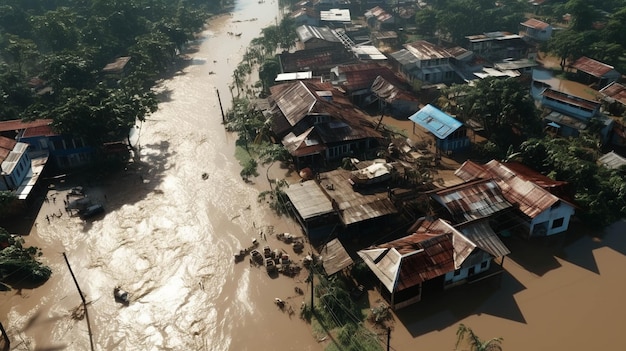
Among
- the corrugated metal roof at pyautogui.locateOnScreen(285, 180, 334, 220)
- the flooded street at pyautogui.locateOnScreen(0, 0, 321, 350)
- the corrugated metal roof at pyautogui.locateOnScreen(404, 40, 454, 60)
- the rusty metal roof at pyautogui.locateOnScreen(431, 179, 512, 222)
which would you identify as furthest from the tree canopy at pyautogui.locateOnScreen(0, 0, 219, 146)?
the corrugated metal roof at pyautogui.locateOnScreen(404, 40, 454, 60)

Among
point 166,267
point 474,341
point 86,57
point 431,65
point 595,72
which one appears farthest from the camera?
point 86,57

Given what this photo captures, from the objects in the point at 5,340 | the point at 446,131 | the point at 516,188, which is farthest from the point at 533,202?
the point at 5,340

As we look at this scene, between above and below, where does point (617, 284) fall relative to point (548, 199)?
below

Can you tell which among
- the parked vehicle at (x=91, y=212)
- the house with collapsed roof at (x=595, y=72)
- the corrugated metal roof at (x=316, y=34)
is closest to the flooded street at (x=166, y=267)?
the parked vehicle at (x=91, y=212)

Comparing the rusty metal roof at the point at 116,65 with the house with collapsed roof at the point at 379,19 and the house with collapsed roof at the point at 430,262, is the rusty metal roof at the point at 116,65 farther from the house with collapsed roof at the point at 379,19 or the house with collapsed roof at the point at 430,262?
the house with collapsed roof at the point at 430,262

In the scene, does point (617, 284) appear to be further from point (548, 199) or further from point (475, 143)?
point (475, 143)

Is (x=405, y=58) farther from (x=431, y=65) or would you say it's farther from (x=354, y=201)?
(x=354, y=201)

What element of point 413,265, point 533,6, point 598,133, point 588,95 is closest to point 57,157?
point 413,265
